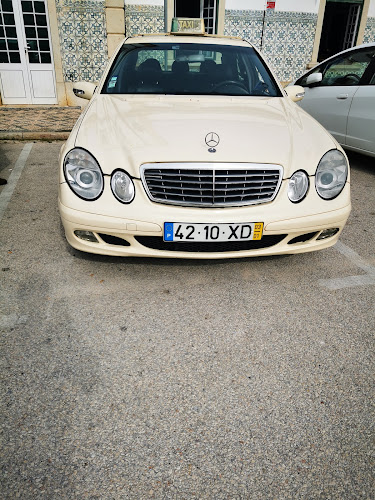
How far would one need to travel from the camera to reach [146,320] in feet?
7.43

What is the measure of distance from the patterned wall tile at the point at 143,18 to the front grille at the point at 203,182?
878 cm

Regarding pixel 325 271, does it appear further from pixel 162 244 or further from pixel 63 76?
pixel 63 76

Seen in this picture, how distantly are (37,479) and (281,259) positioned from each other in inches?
81.2

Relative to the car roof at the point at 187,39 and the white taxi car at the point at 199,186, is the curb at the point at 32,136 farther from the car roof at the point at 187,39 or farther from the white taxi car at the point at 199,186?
the white taxi car at the point at 199,186

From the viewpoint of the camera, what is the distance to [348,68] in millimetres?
5066

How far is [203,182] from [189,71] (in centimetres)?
164

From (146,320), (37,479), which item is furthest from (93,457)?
(146,320)

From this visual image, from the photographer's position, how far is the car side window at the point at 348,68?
493 cm

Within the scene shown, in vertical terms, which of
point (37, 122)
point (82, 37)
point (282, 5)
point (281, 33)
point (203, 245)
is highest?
point (282, 5)

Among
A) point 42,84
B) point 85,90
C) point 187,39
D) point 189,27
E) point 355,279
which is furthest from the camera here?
point 42,84

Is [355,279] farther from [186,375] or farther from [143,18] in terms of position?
[143,18]

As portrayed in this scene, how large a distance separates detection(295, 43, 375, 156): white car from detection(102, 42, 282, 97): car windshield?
1.66 m

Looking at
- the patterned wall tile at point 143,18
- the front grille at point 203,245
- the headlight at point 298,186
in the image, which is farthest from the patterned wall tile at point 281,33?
the front grille at point 203,245

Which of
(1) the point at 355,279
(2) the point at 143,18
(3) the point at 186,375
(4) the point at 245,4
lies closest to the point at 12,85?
(2) the point at 143,18
